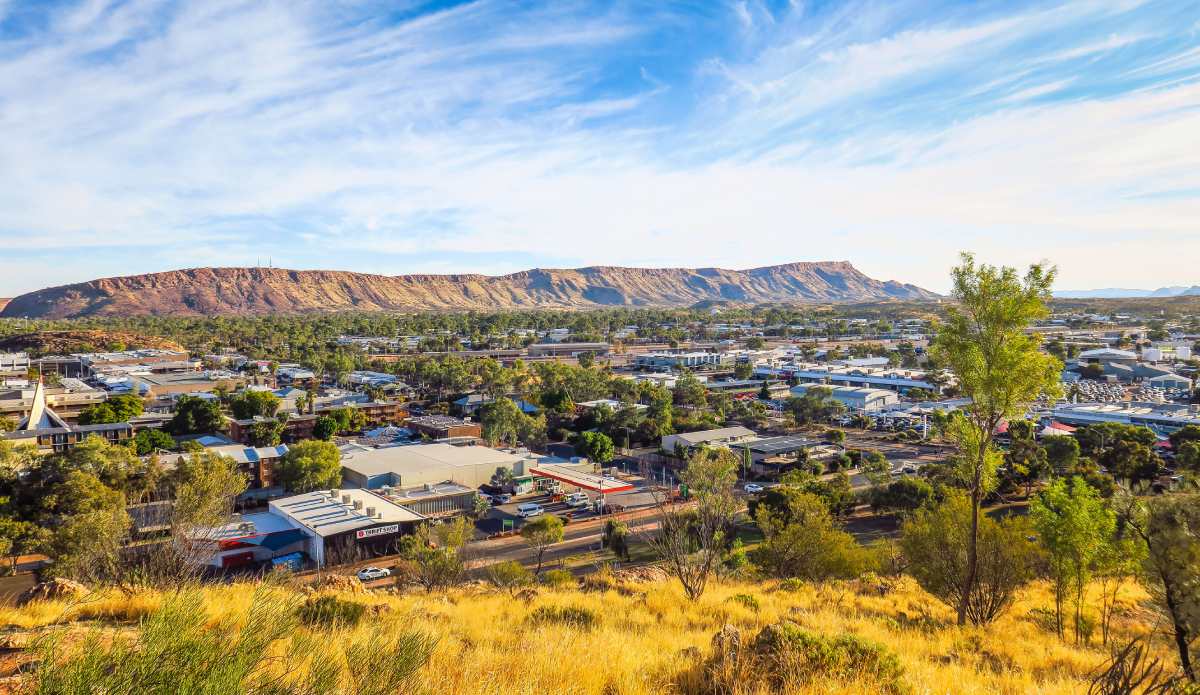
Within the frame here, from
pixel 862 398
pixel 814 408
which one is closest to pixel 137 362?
pixel 814 408

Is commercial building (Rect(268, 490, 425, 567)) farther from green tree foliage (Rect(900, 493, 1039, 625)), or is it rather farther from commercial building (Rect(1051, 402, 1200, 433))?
commercial building (Rect(1051, 402, 1200, 433))

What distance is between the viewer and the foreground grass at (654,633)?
18.9ft

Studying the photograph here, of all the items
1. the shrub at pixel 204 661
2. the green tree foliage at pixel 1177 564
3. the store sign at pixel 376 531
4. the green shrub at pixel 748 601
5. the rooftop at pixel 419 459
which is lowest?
the store sign at pixel 376 531

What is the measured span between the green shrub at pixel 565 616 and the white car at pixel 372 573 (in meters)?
15.8

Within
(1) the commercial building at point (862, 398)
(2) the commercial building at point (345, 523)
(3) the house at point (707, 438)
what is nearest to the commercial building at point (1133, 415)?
(1) the commercial building at point (862, 398)

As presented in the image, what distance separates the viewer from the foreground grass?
5.77 meters

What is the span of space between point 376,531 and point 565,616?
1900cm

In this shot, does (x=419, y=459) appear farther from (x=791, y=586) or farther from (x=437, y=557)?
(x=791, y=586)

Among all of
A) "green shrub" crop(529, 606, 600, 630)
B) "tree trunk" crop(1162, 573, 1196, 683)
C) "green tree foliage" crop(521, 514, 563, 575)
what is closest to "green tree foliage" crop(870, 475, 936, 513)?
"green tree foliage" crop(521, 514, 563, 575)

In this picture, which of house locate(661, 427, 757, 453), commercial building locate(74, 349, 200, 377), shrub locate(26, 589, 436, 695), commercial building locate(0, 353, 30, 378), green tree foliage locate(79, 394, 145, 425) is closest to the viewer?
shrub locate(26, 589, 436, 695)

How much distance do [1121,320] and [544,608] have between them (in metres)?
178

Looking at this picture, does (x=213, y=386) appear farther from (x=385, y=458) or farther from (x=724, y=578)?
(x=724, y=578)

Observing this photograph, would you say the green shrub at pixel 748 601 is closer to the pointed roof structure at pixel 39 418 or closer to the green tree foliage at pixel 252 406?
the green tree foliage at pixel 252 406

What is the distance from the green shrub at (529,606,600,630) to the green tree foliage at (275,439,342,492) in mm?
26329
